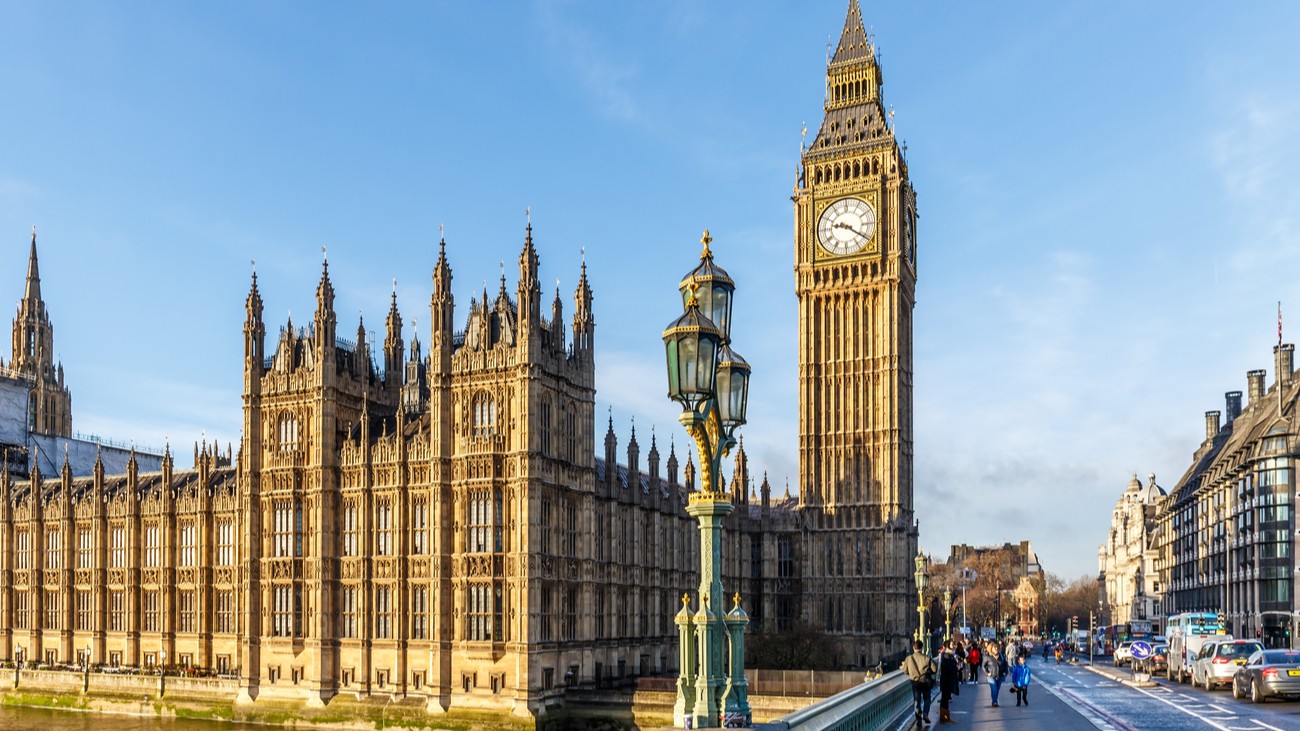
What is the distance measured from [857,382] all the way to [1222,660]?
5294 cm

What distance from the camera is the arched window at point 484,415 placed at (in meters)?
62.8

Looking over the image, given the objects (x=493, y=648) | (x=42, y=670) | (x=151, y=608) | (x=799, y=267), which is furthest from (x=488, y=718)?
(x=799, y=267)

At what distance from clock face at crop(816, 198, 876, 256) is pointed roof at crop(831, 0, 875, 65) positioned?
1439 centimetres

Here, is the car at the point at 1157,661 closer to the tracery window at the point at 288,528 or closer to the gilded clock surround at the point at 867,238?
the gilded clock surround at the point at 867,238

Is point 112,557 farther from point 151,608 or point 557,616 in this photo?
point 557,616

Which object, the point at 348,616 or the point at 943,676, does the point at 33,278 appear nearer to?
the point at 348,616

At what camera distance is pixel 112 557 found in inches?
3167

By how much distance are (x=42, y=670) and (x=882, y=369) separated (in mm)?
60874

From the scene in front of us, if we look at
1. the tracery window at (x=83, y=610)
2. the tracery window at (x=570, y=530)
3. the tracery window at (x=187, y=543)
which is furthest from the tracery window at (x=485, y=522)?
the tracery window at (x=83, y=610)

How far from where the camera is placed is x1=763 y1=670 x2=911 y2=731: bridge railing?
18750 millimetres

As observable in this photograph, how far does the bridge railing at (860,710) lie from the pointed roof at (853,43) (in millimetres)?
78281

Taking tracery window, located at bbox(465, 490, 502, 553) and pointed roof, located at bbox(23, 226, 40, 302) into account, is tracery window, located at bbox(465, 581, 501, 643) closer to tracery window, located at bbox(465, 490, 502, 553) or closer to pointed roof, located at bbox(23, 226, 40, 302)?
tracery window, located at bbox(465, 490, 502, 553)

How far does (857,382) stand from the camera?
97812 millimetres

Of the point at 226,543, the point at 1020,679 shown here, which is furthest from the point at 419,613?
the point at 1020,679
